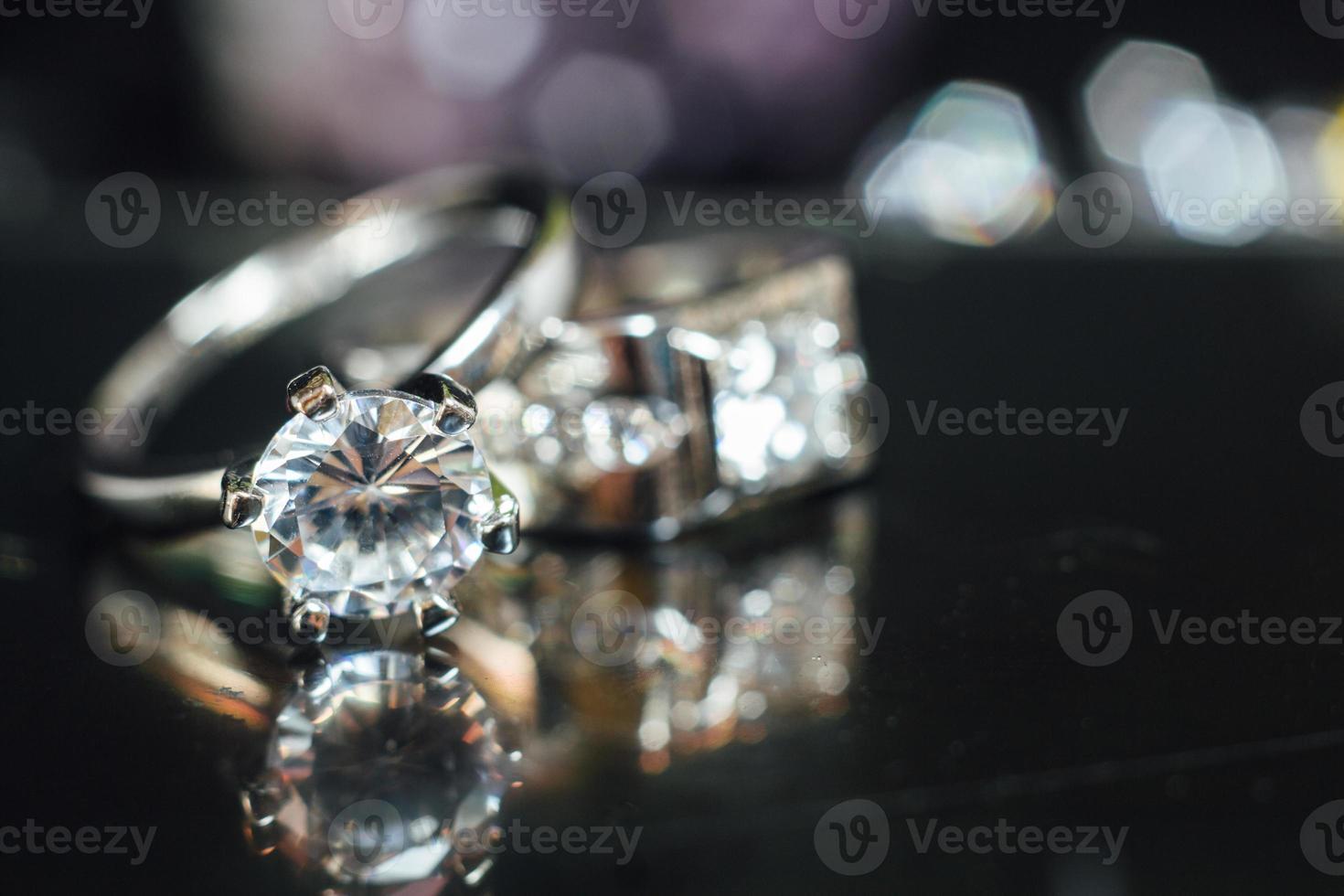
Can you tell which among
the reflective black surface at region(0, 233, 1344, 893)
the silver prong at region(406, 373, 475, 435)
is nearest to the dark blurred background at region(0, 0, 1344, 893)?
the reflective black surface at region(0, 233, 1344, 893)

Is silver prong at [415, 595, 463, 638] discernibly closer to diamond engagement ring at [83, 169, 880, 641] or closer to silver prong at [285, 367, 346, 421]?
diamond engagement ring at [83, 169, 880, 641]

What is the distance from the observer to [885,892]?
440mm

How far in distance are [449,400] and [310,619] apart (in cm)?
13

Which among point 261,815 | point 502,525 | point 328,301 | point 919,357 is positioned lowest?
point 261,815

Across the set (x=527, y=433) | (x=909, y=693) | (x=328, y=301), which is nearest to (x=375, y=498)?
(x=527, y=433)

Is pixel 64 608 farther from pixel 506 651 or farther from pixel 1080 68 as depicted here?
pixel 1080 68

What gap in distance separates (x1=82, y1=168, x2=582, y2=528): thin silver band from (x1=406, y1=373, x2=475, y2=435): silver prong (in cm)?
5

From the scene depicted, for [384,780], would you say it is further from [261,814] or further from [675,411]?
[675,411]

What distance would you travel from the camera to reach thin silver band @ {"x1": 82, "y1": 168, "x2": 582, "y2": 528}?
0.71 metres

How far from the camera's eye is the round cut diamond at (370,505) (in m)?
0.61

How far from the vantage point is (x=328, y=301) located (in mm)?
1190

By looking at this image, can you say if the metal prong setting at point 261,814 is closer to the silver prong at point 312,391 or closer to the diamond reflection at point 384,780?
the diamond reflection at point 384,780

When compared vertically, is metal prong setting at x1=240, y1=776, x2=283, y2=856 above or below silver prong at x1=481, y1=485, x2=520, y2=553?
below

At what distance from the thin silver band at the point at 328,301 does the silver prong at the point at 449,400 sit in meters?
0.05
